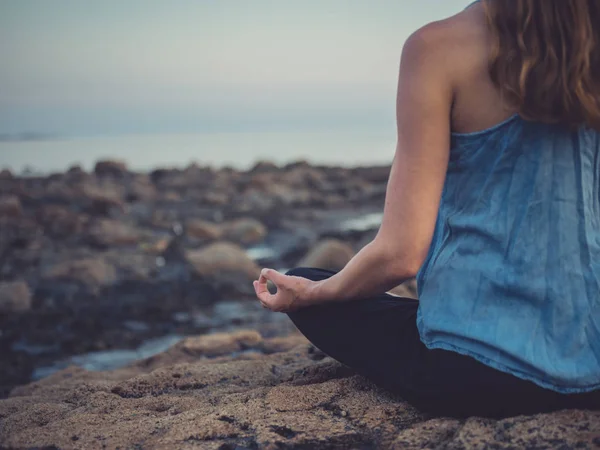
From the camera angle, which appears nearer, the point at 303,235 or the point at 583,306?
the point at 583,306

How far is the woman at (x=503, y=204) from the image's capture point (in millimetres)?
1431

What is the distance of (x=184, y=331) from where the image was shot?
5176mm

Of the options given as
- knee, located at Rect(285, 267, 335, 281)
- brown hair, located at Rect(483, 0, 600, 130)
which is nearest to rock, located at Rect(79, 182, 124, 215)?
knee, located at Rect(285, 267, 335, 281)

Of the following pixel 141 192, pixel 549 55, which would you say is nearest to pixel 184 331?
pixel 549 55

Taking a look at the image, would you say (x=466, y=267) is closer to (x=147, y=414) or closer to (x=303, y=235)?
(x=147, y=414)

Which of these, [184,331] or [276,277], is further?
[184,331]

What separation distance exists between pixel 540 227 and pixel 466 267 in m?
0.20

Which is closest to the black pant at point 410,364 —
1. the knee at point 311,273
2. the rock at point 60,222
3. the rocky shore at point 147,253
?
the knee at point 311,273

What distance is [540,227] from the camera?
1572 millimetres

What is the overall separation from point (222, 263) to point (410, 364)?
5.03 metres

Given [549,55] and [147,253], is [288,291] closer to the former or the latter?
[549,55]

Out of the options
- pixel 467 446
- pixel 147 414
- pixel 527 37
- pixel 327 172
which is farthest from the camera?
pixel 327 172

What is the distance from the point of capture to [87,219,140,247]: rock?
26.7ft

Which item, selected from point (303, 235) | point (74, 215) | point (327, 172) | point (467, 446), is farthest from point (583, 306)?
point (327, 172)
